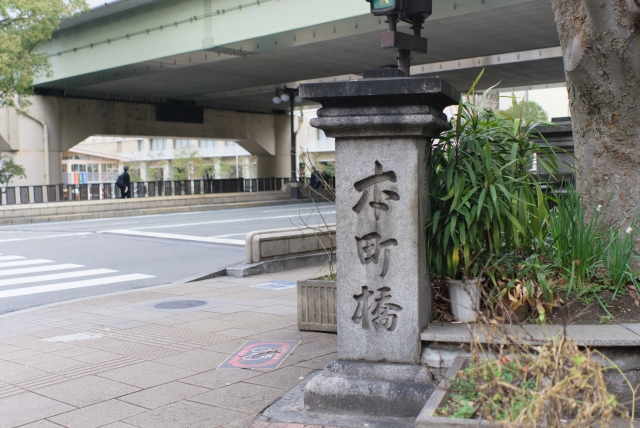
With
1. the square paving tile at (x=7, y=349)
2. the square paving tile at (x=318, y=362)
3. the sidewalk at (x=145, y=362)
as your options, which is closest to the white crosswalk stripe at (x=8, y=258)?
the sidewalk at (x=145, y=362)

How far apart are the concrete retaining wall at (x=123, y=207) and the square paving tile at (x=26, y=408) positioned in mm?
22365

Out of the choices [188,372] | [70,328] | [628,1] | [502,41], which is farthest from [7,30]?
[628,1]

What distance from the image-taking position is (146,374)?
229 inches

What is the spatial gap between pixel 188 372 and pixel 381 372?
76.8 inches

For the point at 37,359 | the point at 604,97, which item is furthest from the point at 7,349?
the point at 604,97

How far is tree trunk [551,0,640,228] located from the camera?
5.01 meters

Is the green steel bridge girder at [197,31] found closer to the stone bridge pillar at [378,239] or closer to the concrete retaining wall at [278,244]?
the concrete retaining wall at [278,244]

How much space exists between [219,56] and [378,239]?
2224 cm

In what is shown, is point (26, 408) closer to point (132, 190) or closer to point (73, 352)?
point (73, 352)

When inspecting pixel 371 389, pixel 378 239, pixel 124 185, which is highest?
pixel 124 185

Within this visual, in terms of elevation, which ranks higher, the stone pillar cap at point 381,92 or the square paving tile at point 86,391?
the stone pillar cap at point 381,92

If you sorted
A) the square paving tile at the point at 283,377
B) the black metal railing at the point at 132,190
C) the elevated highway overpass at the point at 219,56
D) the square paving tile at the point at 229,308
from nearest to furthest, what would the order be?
the square paving tile at the point at 283,377 < the square paving tile at the point at 229,308 < the elevated highway overpass at the point at 219,56 < the black metal railing at the point at 132,190

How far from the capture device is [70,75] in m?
29.0

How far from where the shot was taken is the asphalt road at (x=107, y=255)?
11203 mm
